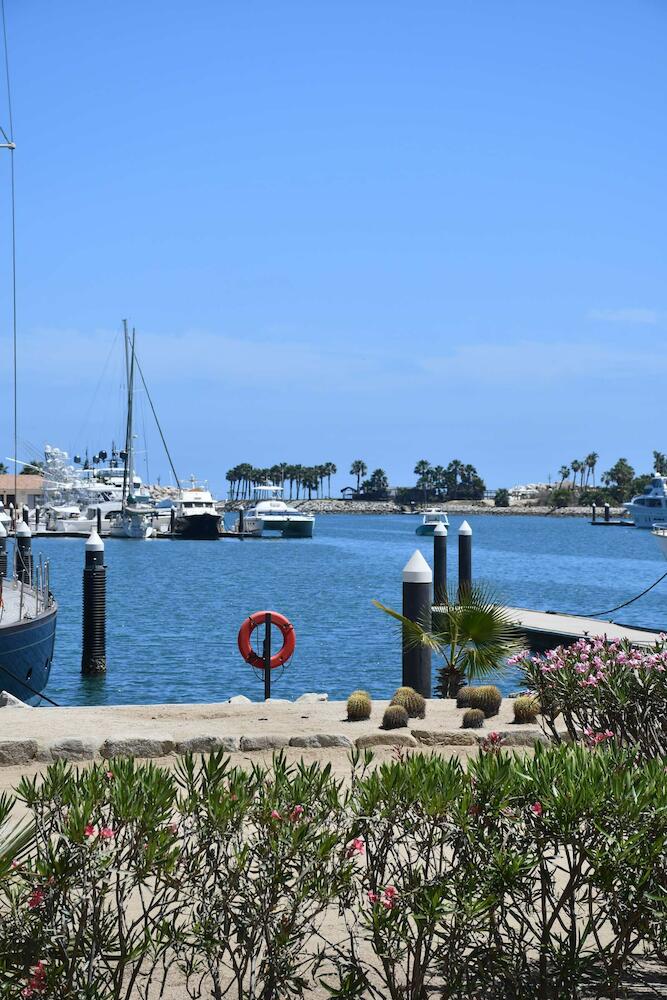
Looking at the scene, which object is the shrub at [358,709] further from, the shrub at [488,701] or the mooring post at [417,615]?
the mooring post at [417,615]

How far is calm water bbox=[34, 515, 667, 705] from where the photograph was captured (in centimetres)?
A: 2367

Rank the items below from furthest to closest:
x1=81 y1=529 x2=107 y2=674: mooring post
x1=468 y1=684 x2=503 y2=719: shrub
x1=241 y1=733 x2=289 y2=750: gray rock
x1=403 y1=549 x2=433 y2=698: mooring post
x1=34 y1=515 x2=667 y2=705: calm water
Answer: x1=34 y1=515 x2=667 y2=705: calm water < x1=81 y1=529 x2=107 y2=674: mooring post < x1=403 y1=549 x2=433 y2=698: mooring post < x1=468 y1=684 x2=503 y2=719: shrub < x1=241 y1=733 x2=289 y2=750: gray rock

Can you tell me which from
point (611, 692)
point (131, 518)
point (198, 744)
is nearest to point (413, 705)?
point (198, 744)

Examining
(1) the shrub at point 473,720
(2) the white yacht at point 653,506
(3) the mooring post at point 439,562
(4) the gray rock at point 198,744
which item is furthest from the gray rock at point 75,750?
(2) the white yacht at point 653,506

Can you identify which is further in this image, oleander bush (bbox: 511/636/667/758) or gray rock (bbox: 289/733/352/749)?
gray rock (bbox: 289/733/352/749)

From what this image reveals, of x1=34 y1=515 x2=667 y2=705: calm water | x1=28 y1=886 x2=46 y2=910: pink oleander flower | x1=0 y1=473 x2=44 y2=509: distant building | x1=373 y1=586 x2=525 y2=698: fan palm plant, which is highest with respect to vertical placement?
x1=0 y1=473 x2=44 y2=509: distant building

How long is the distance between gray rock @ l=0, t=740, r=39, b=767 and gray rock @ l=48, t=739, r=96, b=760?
19 centimetres

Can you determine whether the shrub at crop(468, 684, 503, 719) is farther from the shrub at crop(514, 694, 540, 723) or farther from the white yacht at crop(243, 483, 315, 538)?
the white yacht at crop(243, 483, 315, 538)

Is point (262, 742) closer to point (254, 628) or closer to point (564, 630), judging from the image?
point (254, 628)

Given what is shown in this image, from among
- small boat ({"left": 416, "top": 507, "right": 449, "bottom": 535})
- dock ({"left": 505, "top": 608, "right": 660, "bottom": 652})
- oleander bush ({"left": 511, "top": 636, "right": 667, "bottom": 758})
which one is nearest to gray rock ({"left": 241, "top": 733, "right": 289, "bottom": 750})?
oleander bush ({"left": 511, "top": 636, "right": 667, "bottom": 758})

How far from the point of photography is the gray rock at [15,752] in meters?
9.46

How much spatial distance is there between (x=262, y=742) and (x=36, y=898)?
624cm

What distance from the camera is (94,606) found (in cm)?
2322

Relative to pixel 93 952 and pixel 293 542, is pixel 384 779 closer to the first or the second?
pixel 93 952
